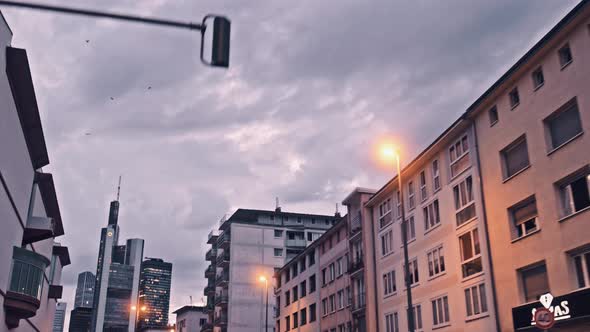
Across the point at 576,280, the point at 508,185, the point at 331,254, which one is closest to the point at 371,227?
the point at 331,254

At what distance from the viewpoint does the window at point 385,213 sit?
142 feet

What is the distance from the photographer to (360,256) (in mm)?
47812

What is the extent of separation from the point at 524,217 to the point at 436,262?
901 centimetres

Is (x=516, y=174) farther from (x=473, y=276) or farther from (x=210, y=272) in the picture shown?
(x=210, y=272)

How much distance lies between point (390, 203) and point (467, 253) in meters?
11.7

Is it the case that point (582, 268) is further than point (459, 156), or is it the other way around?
point (459, 156)

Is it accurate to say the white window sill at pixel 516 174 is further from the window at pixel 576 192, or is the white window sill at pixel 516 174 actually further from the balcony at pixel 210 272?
the balcony at pixel 210 272

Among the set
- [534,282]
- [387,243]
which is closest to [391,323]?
[387,243]

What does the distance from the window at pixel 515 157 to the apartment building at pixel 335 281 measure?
23.5 metres

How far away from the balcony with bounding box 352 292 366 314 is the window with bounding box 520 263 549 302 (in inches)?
801

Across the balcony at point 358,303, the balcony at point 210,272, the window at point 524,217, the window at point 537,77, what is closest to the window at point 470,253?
the window at point 524,217

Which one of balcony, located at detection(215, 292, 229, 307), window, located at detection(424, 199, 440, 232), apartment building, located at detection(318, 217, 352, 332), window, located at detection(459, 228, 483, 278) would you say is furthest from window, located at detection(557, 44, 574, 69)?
balcony, located at detection(215, 292, 229, 307)

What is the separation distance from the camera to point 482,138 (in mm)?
31141

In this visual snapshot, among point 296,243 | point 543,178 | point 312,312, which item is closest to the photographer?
point 543,178
